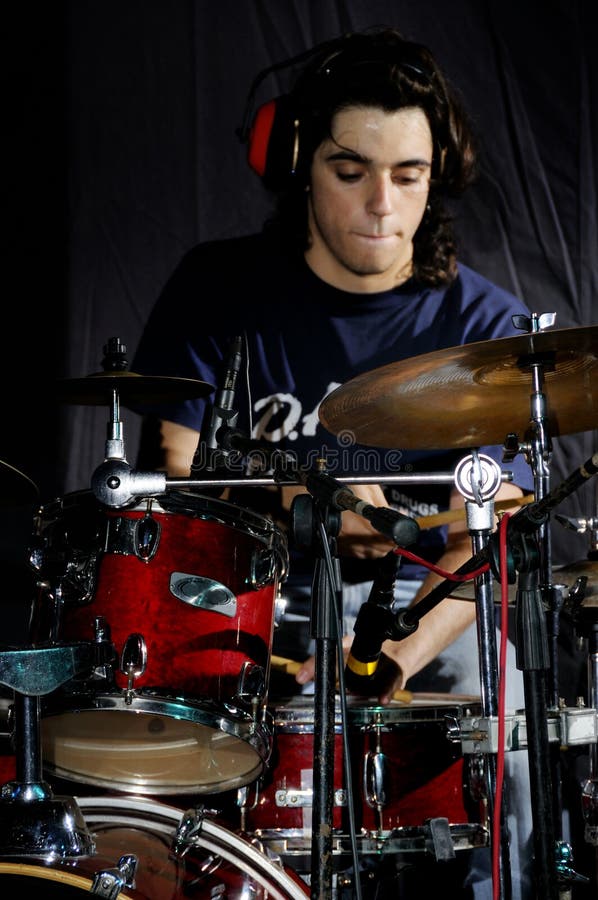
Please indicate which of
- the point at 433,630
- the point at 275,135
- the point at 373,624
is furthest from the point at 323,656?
the point at 275,135

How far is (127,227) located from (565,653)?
156cm

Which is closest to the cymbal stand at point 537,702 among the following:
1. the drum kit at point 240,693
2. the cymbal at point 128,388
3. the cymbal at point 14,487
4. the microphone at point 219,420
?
the drum kit at point 240,693

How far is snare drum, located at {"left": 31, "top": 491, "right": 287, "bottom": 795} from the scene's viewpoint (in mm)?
1566

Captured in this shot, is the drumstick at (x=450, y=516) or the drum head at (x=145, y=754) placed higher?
the drumstick at (x=450, y=516)

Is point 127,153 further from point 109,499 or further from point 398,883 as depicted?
point 398,883

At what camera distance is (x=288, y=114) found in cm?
248

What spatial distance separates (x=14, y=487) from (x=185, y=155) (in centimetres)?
113

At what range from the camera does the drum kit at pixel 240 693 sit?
1336 mm

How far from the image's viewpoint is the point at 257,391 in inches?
103

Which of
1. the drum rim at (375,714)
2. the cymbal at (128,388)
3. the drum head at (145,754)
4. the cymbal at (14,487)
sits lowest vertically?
the drum head at (145,754)

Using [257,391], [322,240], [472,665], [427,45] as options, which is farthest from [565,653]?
[427,45]

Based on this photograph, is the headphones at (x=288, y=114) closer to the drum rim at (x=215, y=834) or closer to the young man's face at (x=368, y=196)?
the young man's face at (x=368, y=196)

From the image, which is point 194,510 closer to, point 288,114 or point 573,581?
point 573,581

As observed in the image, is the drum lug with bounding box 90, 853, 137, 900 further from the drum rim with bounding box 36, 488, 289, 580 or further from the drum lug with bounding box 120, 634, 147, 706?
the drum rim with bounding box 36, 488, 289, 580
